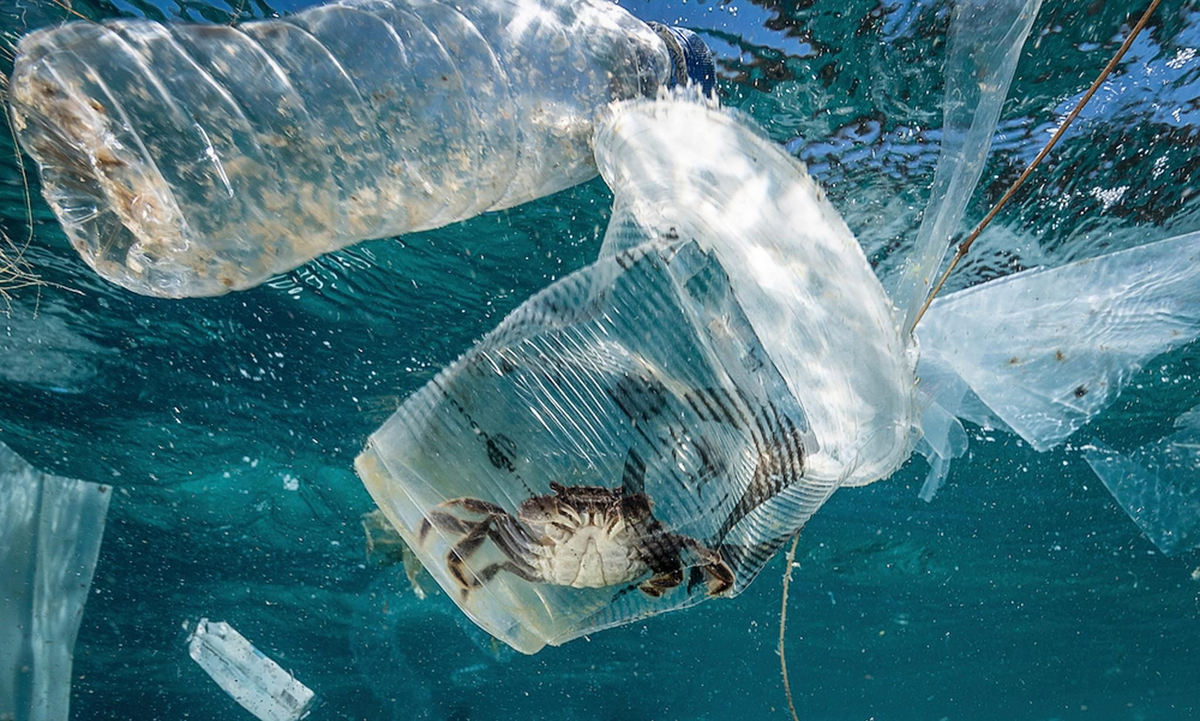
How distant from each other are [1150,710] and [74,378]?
73798 millimetres

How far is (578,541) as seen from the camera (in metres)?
2.19

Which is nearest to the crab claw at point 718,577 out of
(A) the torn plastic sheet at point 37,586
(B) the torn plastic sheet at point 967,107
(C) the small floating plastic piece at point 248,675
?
(B) the torn plastic sheet at point 967,107

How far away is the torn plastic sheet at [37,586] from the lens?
42.9 ft

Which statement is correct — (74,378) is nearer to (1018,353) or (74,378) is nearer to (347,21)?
(347,21)

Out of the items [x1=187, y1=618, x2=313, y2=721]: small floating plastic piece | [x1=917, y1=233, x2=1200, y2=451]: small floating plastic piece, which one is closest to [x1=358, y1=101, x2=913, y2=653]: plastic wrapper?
[x1=917, y1=233, x2=1200, y2=451]: small floating plastic piece

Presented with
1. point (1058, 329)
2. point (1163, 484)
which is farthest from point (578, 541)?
point (1163, 484)

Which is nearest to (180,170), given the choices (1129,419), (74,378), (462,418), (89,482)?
(462,418)

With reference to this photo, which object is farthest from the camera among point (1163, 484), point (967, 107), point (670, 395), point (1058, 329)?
point (1163, 484)

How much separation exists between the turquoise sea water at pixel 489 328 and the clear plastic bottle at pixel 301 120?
1.81m

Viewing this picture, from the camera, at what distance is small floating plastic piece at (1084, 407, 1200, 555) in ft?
33.6

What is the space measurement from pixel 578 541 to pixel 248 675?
2323cm

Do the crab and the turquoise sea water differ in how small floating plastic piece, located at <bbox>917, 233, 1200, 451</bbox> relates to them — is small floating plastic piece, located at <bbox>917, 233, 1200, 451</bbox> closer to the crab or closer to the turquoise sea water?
the turquoise sea water

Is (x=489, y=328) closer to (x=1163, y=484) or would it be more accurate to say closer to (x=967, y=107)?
(x=967, y=107)

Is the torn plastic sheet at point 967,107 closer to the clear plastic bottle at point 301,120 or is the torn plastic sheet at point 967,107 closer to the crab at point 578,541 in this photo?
the clear plastic bottle at point 301,120
